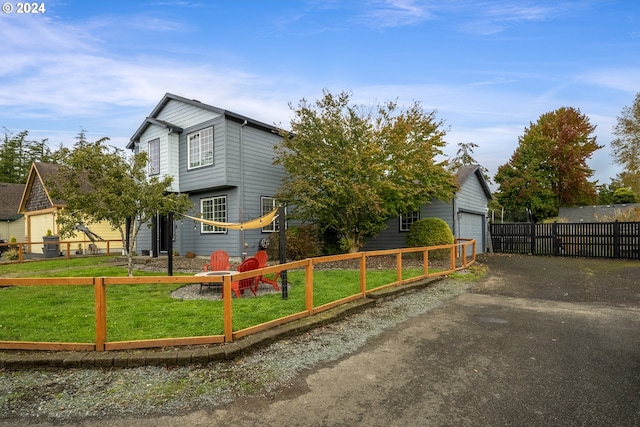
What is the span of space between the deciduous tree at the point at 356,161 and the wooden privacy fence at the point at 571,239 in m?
6.69

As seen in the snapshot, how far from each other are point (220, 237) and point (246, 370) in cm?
1081

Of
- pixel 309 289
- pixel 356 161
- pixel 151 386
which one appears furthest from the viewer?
pixel 356 161

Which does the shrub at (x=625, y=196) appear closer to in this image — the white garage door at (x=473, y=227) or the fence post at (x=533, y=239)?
the fence post at (x=533, y=239)

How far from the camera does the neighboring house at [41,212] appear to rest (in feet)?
65.7

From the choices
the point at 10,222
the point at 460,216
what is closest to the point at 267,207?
the point at 460,216

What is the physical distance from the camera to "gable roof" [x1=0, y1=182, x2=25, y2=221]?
27.0m

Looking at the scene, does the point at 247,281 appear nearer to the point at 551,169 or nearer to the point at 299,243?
the point at 299,243

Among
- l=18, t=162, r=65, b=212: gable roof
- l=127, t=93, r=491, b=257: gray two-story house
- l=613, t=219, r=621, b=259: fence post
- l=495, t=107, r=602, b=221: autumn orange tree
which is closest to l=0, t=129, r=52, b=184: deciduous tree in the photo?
l=18, t=162, r=65, b=212: gable roof

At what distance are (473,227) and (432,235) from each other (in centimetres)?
510

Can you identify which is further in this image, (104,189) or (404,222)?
(404,222)

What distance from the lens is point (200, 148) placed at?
14.6 m
